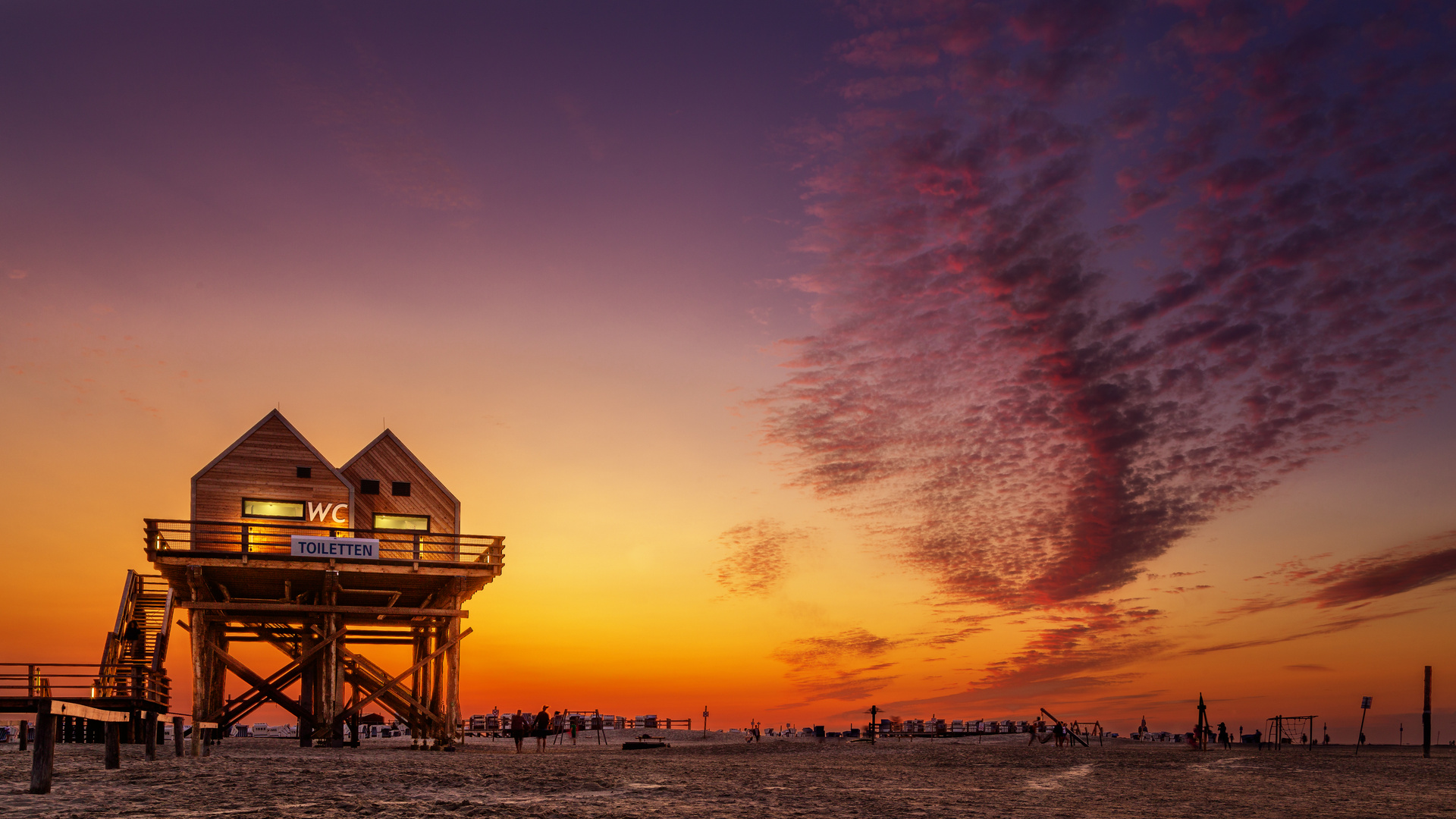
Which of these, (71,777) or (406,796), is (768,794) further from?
(71,777)

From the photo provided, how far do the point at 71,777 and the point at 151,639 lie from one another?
96.7 ft

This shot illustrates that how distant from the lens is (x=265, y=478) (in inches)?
1400

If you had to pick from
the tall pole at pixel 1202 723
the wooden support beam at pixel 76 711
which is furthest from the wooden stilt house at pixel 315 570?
the tall pole at pixel 1202 723

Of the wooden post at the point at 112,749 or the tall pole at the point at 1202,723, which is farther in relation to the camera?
the tall pole at the point at 1202,723

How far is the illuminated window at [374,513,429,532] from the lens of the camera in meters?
38.0

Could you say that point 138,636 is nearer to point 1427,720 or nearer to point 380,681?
point 380,681

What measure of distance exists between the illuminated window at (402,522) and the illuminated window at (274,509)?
3071 millimetres

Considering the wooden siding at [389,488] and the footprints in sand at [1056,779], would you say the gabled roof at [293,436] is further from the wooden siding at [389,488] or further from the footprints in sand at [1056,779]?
the footprints in sand at [1056,779]

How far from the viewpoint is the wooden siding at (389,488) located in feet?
124

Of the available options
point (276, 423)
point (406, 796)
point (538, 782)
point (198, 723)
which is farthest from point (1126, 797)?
point (276, 423)

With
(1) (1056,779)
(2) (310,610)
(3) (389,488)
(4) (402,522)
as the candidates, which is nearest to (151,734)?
(2) (310,610)

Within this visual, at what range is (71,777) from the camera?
1519cm

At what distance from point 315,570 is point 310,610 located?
59.2 inches

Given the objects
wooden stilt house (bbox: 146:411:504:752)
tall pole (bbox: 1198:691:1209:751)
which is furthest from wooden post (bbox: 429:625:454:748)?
tall pole (bbox: 1198:691:1209:751)
